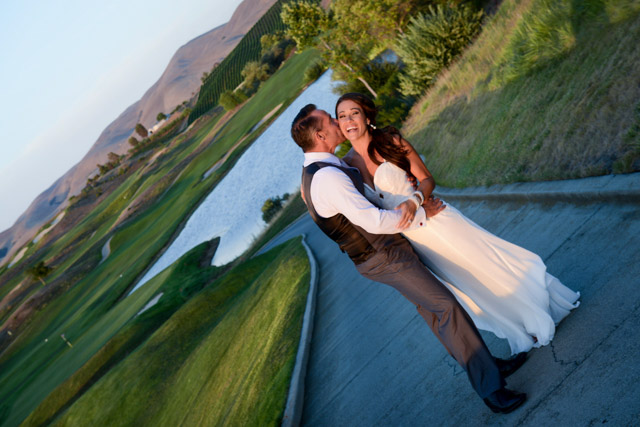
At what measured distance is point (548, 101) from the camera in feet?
26.0

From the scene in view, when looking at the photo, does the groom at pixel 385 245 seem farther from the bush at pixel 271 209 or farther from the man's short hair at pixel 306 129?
the bush at pixel 271 209

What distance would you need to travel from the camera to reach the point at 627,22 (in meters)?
6.88

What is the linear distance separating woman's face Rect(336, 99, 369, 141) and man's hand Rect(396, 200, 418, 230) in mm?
793

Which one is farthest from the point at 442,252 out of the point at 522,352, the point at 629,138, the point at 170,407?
the point at 170,407

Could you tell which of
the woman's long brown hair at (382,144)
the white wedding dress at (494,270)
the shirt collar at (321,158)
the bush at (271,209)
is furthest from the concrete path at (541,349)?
the bush at (271,209)

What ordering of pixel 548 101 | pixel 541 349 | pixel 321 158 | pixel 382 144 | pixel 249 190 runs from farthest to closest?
pixel 249 190, pixel 548 101, pixel 382 144, pixel 541 349, pixel 321 158

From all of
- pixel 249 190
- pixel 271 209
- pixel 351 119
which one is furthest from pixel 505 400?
pixel 249 190

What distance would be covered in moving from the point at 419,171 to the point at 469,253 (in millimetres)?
904

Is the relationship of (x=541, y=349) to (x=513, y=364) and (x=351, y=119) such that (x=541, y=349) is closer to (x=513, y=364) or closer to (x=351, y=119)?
(x=513, y=364)

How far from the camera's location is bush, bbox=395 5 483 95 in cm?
1606

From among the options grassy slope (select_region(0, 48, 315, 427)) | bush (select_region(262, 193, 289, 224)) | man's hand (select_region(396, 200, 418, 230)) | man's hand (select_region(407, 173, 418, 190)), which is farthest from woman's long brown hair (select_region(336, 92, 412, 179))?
grassy slope (select_region(0, 48, 315, 427))

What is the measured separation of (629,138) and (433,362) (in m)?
3.54

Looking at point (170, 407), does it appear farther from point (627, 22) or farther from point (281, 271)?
point (627, 22)

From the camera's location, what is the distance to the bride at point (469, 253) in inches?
159
